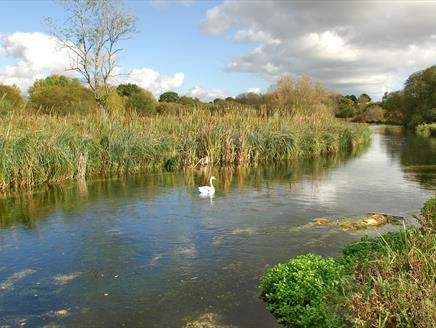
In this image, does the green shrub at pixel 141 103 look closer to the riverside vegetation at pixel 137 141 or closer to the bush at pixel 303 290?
the riverside vegetation at pixel 137 141

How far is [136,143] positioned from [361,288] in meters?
12.6

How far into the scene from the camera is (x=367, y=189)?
13273 millimetres

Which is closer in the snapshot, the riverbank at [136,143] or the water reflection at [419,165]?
the riverbank at [136,143]

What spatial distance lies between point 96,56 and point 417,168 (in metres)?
18.3

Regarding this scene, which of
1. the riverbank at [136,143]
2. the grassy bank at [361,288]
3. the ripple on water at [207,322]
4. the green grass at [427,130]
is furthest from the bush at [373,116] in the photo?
the ripple on water at [207,322]

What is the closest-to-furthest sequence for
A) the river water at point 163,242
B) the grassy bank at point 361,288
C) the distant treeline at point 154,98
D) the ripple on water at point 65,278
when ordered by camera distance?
the grassy bank at point 361,288
the river water at point 163,242
the ripple on water at point 65,278
the distant treeline at point 154,98

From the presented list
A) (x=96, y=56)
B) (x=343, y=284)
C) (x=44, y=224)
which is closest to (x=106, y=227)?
(x=44, y=224)

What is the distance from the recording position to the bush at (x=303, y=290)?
4703mm

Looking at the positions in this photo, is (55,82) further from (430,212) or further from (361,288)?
(361,288)

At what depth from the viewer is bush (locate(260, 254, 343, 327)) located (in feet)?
A: 15.4

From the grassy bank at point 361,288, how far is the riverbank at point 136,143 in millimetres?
9628

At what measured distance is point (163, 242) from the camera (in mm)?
7859

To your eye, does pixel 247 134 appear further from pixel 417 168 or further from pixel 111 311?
pixel 111 311

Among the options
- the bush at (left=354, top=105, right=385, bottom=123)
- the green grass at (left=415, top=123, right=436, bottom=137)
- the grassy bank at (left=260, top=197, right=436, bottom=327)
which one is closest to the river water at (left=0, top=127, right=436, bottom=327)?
the grassy bank at (left=260, top=197, right=436, bottom=327)
